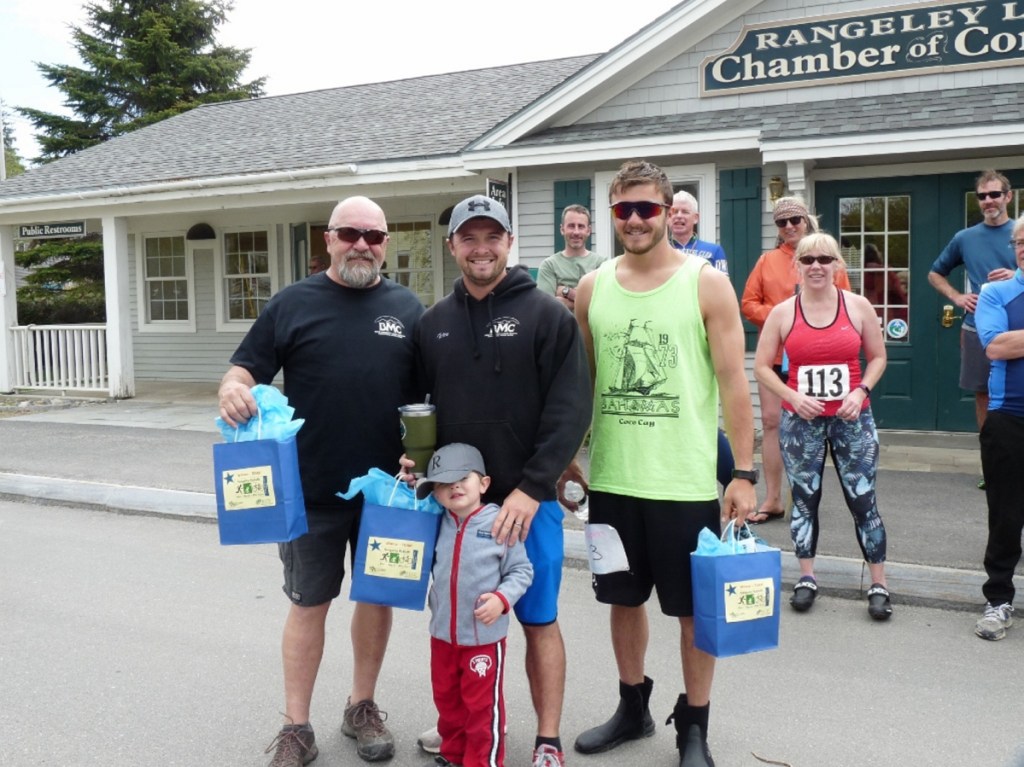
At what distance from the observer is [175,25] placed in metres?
29.2

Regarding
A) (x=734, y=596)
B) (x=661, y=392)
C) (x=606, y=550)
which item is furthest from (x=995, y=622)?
→ (x=661, y=392)

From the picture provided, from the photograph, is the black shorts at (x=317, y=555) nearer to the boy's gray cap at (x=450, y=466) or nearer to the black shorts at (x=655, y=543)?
the boy's gray cap at (x=450, y=466)

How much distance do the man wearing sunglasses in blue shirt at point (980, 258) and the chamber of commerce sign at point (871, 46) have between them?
251 cm

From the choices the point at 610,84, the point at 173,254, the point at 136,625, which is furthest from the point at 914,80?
the point at 173,254

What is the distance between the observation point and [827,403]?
14.9 feet

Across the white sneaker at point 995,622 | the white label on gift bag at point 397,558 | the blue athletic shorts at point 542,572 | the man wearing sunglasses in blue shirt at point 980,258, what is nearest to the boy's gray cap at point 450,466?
the white label on gift bag at point 397,558

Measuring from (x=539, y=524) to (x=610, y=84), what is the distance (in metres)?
7.68

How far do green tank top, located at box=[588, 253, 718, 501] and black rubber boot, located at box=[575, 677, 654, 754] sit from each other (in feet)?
2.60

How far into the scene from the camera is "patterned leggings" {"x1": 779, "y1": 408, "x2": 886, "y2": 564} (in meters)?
4.52

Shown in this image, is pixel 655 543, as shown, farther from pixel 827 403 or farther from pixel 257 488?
pixel 827 403

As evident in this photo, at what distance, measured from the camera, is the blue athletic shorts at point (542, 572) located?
118 inches

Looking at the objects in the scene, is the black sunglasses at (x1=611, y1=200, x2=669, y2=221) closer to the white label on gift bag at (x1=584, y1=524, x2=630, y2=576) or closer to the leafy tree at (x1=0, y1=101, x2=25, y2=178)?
the white label on gift bag at (x1=584, y1=524, x2=630, y2=576)

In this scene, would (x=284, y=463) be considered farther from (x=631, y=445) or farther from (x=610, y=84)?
(x=610, y=84)

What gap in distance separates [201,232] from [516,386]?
13533 mm
